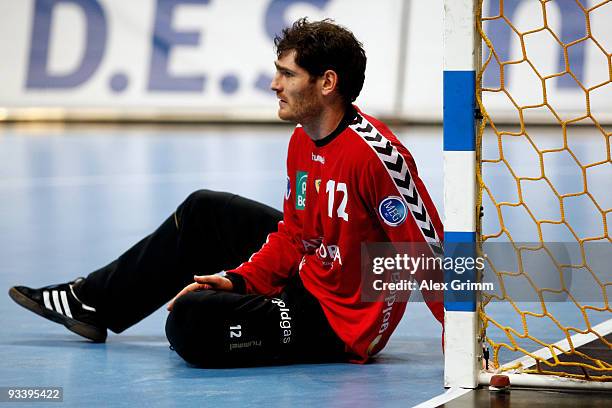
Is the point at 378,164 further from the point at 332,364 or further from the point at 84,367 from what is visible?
the point at 84,367

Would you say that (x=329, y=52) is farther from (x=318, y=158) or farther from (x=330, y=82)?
(x=318, y=158)

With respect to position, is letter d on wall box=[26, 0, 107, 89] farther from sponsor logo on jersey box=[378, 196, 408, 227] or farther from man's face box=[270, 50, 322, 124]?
sponsor logo on jersey box=[378, 196, 408, 227]

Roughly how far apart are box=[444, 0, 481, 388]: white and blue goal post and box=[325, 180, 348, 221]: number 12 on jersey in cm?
45

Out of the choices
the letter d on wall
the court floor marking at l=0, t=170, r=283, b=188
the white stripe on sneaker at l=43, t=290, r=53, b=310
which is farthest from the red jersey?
the letter d on wall

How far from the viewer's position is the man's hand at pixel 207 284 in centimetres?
390

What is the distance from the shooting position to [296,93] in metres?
3.93

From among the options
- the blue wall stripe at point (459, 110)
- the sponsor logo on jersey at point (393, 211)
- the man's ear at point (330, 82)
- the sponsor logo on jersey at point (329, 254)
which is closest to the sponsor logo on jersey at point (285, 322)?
the sponsor logo on jersey at point (329, 254)

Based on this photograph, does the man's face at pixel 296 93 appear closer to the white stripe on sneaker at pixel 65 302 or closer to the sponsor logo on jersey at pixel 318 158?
the sponsor logo on jersey at pixel 318 158

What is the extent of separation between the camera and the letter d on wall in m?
16.2

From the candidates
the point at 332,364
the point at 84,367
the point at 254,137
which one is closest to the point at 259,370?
the point at 332,364

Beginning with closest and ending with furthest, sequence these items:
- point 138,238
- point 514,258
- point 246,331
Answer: point 246,331 < point 514,258 < point 138,238

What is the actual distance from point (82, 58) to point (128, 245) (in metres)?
10.1

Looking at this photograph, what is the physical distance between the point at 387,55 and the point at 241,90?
6.69ft

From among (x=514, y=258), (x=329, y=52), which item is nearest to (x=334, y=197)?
(x=329, y=52)
